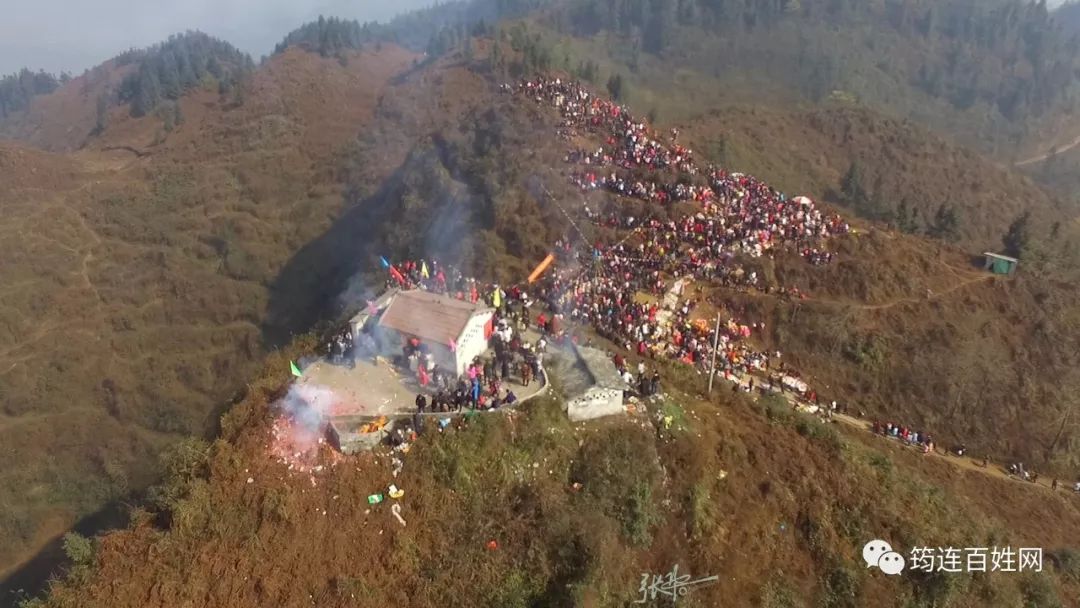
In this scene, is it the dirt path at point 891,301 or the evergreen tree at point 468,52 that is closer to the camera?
the dirt path at point 891,301

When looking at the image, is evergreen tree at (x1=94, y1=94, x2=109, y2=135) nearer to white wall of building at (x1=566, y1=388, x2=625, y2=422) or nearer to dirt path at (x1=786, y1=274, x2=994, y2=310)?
white wall of building at (x1=566, y1=388, x2=625, y2=422)

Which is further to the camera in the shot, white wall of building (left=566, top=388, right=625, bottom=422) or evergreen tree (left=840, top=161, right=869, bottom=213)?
evergreen tree (left=840, top=161, right=869, bottom=213)

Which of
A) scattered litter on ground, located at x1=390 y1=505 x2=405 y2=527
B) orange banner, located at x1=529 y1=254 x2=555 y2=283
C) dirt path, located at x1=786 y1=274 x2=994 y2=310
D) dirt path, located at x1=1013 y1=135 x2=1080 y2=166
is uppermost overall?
scattered litter on ground, located at x1=390 y1=505 x2=405 y2=527

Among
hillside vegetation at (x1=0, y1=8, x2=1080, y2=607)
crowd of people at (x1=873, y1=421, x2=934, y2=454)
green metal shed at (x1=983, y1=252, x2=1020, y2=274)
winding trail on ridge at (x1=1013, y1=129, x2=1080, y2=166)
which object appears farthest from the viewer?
winding trail on ridge at (x1=1013, y1=129, x2=1080, y2=166)

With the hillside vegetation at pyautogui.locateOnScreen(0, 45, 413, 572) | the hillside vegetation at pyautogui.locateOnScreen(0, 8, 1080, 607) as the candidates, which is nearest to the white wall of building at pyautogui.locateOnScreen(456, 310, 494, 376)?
the hillside vegetation at pyautogui.locateOnScreen(0, 8, 1080, 607)

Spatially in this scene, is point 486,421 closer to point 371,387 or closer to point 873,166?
point 371,387

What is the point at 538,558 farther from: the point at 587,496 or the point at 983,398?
the point at 983,398

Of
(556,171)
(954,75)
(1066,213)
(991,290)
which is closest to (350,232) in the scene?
(556,171)

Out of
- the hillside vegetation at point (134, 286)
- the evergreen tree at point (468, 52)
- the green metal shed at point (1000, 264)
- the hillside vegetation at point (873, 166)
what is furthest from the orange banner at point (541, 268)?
the evergreen tree at point (468, 52)

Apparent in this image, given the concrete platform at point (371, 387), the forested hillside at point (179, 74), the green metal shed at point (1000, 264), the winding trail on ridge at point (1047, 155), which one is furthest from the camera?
the winding trail on ridge at point (1047, 155)

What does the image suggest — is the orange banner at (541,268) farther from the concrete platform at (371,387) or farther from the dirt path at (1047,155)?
the dirt path at (1047,155)

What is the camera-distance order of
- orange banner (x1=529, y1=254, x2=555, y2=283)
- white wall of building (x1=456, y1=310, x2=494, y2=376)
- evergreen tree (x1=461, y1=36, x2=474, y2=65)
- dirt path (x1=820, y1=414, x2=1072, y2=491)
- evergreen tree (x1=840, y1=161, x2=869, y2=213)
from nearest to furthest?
white wall of building (x1=456, y1=310, x2=494, y2=376) < dirt path (x1=820, y1=414, x2=1072, y2=491) < orange banner (x1=529, y1=254, x2=555, y2=283) < evergreen tree (x1=840, y1=161, x2=869, y2=213) < evergreen tree (x1=461, y1=36, x2=474, y2=65)
